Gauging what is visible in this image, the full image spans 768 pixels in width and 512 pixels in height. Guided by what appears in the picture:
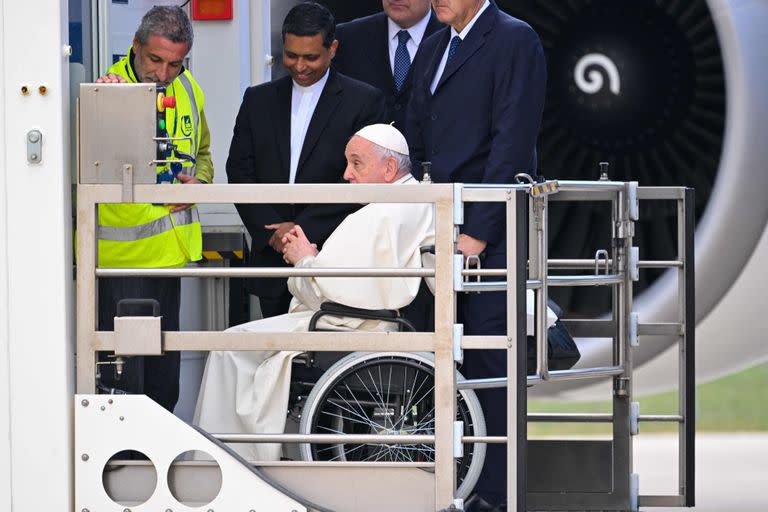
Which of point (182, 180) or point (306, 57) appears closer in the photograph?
point (182, 180)

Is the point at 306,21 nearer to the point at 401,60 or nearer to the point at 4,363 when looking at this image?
the point at 401,60

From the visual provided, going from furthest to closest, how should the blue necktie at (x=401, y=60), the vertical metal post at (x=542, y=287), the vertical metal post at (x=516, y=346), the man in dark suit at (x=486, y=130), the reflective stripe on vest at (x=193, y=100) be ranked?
the blue necktie at (x=401, y=60)
the reflective stripe on vest at (x=193, y=100)
the man in dark suit at (x=486, y=130)
the vertical metal post at (x=542, y=287)
the vertical metal post at (x=516, y=346)

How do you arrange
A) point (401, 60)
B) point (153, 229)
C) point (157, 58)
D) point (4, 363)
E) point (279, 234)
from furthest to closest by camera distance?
point (401, 60) < point (279, 234) < point (157, 58) < point (153, 229) < point (4, 363)

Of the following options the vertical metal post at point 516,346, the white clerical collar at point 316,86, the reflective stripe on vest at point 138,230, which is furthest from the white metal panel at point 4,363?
the white clerical collar at point 316,86

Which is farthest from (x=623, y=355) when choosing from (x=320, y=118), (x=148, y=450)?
(x=148, y=450)

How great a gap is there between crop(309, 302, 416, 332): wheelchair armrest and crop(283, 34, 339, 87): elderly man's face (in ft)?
3.03

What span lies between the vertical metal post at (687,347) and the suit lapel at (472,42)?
0.71 metres

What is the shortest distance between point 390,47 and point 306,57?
28.7 inches

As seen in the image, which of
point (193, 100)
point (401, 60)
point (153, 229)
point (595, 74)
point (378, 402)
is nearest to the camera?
point (378, 402)

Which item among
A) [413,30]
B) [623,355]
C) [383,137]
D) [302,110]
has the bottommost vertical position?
[623,355]

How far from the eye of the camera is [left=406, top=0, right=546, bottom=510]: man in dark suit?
13.2ft

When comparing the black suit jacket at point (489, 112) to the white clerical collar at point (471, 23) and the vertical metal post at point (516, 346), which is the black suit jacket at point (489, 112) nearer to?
the white clerical collar at point (471, 23)

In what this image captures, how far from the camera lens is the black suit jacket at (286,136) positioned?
453 centimetres

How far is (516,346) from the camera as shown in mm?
3299
